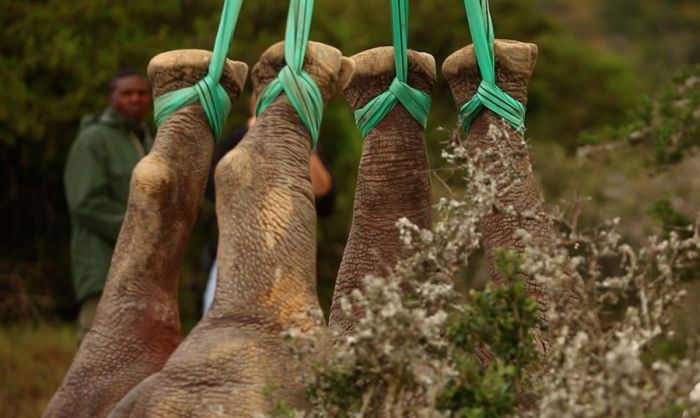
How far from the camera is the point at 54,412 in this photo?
3658 mm

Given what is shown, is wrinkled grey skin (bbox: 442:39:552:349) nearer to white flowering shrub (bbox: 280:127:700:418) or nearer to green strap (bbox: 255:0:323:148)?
green strap (bbox: 255:0:323:148)

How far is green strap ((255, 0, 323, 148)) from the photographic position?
3.60 m

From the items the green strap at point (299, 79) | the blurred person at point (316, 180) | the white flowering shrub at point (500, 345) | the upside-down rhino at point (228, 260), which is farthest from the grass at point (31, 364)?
the white flowering shrub at point (500, 345)

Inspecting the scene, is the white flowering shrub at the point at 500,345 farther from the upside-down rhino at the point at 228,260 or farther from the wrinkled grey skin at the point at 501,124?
the wrinkled grey skin at the point at 501,124

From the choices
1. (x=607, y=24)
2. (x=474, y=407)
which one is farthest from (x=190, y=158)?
(x=607, y=24)

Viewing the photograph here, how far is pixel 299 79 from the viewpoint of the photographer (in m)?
3.61

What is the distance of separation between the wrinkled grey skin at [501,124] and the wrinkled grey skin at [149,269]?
0.70 meters

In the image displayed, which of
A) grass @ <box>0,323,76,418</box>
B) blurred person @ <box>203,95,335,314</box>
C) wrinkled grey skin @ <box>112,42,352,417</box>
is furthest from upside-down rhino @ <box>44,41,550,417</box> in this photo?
grass @ <box>0,323,76,418</box>

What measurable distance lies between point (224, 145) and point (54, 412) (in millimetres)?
4372

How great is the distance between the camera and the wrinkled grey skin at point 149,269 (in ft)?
12.0

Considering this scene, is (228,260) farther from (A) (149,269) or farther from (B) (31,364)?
(B) (31,364)

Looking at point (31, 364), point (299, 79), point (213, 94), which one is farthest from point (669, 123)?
point (31, 364)

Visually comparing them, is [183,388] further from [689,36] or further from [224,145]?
[689,36]

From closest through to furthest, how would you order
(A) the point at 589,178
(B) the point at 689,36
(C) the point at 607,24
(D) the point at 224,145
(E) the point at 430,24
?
(D) the point at 224,145 → (A) the point at 589,178 → (E) the point at 430,24 → (B) the point at 689,36 → (C) the point at 607,24
